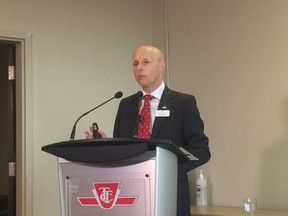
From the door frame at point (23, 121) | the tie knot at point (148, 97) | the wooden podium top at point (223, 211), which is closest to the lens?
the tie knot at point (148, 97)

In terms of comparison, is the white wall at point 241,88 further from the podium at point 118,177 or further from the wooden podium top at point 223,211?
the podium at point 118,177

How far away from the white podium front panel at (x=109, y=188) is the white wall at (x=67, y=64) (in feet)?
6.35

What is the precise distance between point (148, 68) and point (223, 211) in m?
1.28

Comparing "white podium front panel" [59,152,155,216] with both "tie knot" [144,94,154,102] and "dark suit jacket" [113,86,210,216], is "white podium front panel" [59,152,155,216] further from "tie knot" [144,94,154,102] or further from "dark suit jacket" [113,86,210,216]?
"tie knot" [144,94,154,102]

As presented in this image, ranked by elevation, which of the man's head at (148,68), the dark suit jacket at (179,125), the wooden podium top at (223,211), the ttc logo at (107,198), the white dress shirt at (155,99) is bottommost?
the wooden podium top at (223,211)

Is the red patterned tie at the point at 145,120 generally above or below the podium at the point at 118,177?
above

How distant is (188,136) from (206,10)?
179 cm

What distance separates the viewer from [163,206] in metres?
0.97

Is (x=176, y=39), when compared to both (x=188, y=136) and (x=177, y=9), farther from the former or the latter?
(x=188, y=136)

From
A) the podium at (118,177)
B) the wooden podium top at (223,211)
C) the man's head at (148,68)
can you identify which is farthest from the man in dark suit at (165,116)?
the wooden podium top at (223,211)

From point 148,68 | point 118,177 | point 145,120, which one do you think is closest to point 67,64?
point 148,68

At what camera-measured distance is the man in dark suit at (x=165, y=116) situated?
1.54 m

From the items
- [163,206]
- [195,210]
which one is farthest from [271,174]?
[163,206]

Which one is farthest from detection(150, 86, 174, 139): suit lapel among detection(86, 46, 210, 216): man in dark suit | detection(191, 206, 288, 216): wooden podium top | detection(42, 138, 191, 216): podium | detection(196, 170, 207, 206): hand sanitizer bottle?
detection(196, 170, 207, 206): hand sanitizer bottle
